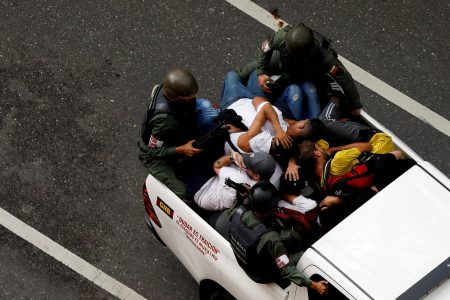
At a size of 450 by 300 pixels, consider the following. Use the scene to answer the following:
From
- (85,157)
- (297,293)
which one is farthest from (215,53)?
(297,293)

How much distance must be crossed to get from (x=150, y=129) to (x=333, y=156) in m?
1.43

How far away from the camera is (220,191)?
557 centimetres

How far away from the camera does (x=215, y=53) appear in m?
7.80

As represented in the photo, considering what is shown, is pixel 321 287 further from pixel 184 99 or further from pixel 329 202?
pixel 184 99

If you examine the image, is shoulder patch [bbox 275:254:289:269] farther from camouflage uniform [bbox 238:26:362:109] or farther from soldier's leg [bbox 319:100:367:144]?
camouflage uniform [bbox 238:26:362:109]

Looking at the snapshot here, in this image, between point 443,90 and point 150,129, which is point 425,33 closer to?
point 443,90

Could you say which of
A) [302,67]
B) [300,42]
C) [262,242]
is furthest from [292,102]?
[262,242]

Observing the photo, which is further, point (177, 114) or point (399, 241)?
point (177, 114)

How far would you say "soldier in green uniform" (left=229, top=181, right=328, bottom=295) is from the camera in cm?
487

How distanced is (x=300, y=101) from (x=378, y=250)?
5.98ft

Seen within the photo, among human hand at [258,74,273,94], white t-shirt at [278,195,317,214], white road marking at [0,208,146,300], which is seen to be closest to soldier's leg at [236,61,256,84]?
human hand at [258,74,273,94]

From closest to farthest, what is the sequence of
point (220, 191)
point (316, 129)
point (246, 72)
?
point (220, 191) → point (316, 129) → point (246, 72)

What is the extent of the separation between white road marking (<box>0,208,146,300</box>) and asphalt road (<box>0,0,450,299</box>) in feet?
0.16

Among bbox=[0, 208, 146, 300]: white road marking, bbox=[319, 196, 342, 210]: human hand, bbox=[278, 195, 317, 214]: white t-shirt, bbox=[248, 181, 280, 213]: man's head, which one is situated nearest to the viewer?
bbox=[248, 181, 280, 213]: man's head
